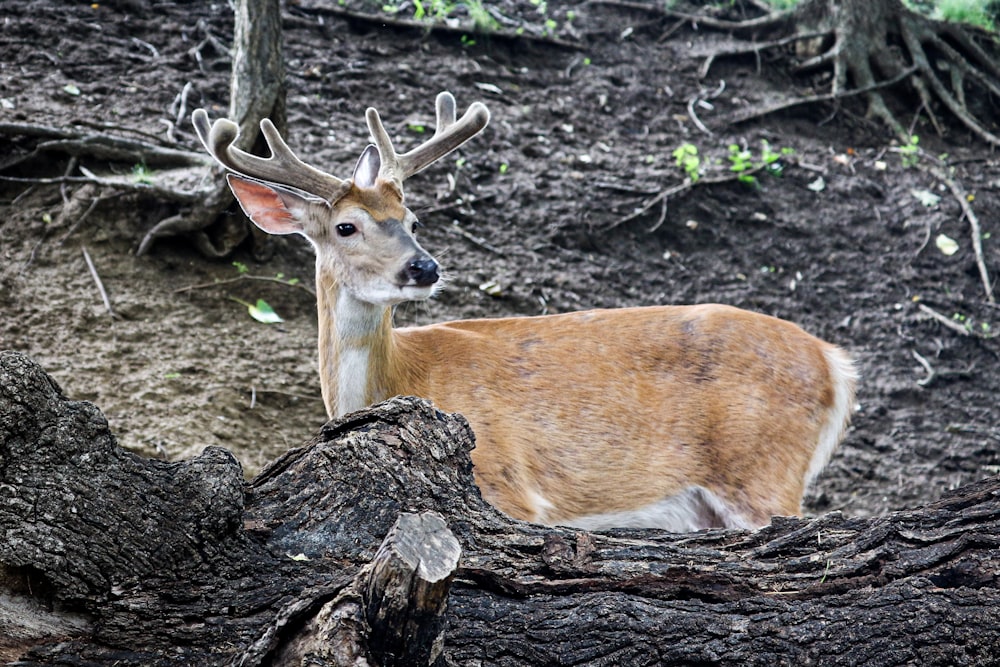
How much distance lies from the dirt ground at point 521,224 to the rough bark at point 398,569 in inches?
115

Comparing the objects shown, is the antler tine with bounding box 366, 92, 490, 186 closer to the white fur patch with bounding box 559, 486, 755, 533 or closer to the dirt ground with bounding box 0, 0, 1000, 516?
the dirt ground with bounding box 0, 0, 1000, 516

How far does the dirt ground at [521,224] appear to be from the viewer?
255 inches

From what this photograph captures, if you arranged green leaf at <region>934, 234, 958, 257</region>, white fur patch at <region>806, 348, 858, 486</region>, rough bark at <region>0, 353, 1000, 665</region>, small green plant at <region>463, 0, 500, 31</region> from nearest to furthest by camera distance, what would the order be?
rough bark at <region>0, 353, 1000, 665</region>, white fur patch at <region>806, 348, 858, 486</region>, green leaf at <region>934, 234, 958, 257</region>, small green plant at <region>463, 0, 500, 31</region>

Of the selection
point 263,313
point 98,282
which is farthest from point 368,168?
point 98,282

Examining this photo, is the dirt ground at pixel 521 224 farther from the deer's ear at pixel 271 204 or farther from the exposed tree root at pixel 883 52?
the deer's ear at pixel 271 204

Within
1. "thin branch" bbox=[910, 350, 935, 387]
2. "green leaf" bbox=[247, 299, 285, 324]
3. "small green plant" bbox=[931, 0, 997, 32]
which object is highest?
"small green plant" bbox=[931, 0, 997, 32]

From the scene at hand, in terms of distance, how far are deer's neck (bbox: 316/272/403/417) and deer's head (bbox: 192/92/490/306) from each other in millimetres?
93

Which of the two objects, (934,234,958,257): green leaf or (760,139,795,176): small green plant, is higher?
(760,139,795,176): small green plant

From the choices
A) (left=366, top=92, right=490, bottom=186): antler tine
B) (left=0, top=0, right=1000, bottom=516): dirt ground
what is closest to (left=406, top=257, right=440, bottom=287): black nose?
(left=366, top=92, right=490, bottom=186): antler tine

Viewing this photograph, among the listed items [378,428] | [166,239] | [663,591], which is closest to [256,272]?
[166,239]

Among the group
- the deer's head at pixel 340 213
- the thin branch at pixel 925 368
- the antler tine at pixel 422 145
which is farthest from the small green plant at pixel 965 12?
the deer's head at pixel 340 213

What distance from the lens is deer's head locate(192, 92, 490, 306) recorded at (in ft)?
16.5

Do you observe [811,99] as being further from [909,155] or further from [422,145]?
[422,145]

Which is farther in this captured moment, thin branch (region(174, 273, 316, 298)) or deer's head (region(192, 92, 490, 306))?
thin branch (region(174, 273, 316, 298))
